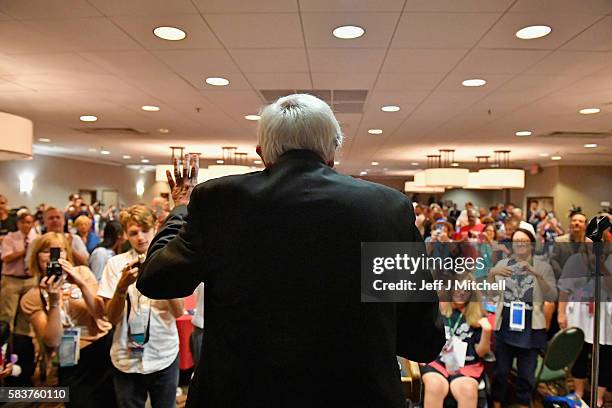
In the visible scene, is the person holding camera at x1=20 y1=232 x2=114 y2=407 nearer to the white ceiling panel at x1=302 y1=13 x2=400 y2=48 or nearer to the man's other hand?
the man's other hand

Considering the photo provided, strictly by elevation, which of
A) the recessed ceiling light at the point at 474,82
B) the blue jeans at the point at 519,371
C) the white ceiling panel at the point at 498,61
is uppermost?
the recessed ceiling light at the point at 474,82

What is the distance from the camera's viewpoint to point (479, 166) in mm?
14172

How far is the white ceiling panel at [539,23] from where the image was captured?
2828 millimetres

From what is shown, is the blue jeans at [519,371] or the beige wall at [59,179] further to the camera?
the beige wall at [59,179]

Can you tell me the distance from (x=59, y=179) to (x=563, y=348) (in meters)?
13.5

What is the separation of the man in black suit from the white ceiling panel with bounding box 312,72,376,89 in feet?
11.4

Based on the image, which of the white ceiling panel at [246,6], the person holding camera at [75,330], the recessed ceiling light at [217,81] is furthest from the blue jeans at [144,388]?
the recessed ceiling light at [217,81]

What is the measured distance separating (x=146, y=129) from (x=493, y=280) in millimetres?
7052

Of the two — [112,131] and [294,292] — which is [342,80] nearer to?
[294,292]

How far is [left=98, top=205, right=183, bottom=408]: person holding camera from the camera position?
2.17 metres

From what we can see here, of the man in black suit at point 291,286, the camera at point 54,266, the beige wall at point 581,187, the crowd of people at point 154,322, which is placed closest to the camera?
the man in black suit at point 291,286

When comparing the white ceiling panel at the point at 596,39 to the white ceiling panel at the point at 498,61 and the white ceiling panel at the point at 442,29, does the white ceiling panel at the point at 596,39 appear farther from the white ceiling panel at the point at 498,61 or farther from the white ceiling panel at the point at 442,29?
the white ceiling panel at the point at 442,29

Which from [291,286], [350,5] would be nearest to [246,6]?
[350,5]

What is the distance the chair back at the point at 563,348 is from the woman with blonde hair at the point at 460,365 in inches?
15.4
